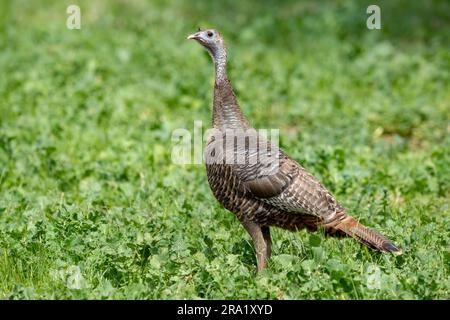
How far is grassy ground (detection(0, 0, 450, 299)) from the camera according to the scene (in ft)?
20.1

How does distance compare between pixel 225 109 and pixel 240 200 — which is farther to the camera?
pixel 225 109

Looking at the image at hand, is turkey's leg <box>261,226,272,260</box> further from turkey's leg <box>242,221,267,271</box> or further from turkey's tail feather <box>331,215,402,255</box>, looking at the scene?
turkey's tail feather <box>331,215,402,255</box>

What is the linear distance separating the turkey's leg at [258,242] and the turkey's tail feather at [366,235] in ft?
1.51

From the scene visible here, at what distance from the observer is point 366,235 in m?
6.32

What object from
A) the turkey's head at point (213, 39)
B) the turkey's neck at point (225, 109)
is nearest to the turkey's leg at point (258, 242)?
the turkey's neck at point (225, 109)

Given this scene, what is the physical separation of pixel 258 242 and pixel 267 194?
31 cm

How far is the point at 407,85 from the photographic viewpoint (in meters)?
11.9

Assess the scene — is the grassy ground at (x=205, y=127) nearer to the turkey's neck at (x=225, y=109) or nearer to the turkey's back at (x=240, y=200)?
the turkey's back at (x=240, y=200)

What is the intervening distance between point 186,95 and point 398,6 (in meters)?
4.77

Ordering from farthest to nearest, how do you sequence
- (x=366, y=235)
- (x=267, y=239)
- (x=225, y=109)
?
(x=225, y=109)
(x=267, y=239)
(x=366, y=235)

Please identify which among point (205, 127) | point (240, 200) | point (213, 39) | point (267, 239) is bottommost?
point (267, 239)

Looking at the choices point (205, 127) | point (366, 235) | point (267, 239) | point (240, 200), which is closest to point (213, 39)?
point (240, 200)

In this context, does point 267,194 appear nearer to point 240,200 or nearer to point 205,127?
point 240,200
